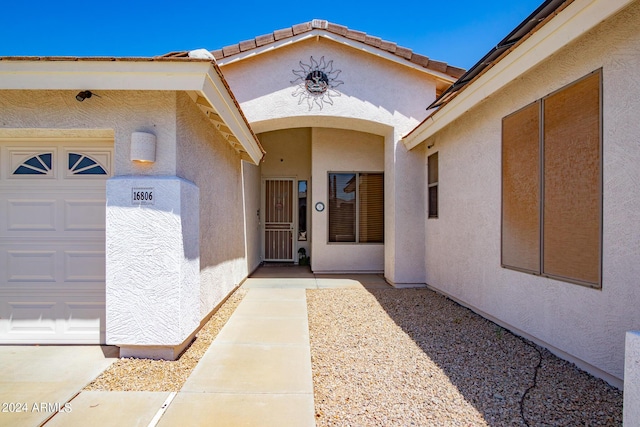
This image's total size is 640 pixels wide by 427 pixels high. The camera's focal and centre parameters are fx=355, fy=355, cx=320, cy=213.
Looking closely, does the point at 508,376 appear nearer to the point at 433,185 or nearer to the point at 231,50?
the point at 433,185

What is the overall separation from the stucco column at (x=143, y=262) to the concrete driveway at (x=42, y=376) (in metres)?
0.44

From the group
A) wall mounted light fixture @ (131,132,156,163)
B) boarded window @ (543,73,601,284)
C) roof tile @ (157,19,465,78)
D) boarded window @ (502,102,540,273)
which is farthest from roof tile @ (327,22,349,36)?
wall mounted light fixture @ (131,132,156,163)

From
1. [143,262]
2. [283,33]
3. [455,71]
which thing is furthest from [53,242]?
[455,71]

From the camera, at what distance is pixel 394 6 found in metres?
9.74

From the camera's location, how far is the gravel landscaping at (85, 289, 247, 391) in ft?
12.5

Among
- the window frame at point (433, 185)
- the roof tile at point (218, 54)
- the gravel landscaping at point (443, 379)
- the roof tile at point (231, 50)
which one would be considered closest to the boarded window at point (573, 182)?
the gravel landscaping at point (443, 379)

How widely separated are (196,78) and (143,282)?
8.36 ft

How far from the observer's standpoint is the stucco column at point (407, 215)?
9375mm

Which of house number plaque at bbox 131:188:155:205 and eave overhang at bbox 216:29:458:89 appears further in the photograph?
eave overhang at bbox 216:29:458:89

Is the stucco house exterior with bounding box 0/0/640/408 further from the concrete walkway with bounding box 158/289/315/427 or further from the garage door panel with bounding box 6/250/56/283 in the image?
the concrete walkway with bounding box 158/289/315/427

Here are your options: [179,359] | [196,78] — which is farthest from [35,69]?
[179,359]

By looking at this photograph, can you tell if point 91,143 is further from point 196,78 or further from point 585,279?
point 585,279

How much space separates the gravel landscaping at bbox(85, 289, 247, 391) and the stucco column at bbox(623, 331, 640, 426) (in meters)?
3.85

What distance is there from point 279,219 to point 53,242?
9.49 meters
